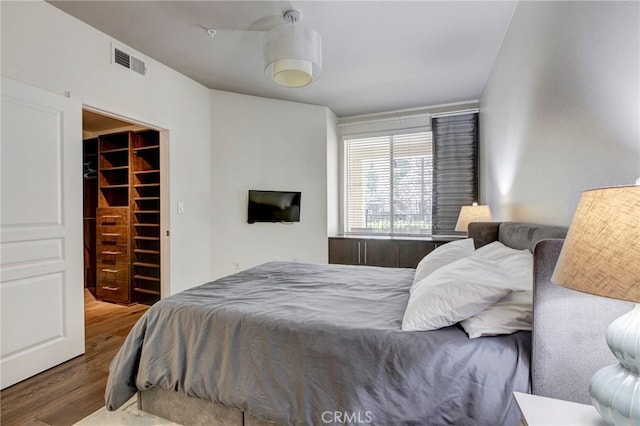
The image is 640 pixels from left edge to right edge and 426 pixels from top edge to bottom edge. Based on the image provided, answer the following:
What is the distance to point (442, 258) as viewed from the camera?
2154 mm

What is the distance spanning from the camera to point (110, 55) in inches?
113

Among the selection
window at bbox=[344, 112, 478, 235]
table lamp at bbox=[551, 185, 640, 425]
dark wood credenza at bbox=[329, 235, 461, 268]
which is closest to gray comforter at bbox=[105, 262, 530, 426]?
table lamp at bbox=[551, 185, 640, 425]

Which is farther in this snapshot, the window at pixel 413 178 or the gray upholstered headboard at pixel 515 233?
the window at pixel 413 178

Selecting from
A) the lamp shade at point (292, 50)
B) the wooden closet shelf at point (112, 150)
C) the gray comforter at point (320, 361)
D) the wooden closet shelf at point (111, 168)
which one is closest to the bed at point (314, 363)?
the gray comforter at point (320, 361)

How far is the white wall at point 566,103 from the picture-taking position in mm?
1149

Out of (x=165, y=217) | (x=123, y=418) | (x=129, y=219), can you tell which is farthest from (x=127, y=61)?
(x=123, y=418)

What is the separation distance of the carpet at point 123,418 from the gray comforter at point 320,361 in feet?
0.52

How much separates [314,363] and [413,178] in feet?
13.3

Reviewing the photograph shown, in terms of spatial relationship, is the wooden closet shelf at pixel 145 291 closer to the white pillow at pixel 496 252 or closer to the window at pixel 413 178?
the window at pixel 413 178

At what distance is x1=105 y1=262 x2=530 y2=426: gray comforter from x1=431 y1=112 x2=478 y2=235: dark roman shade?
3088mm

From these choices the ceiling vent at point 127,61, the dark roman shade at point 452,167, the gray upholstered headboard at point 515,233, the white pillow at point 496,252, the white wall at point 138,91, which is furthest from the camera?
the dark roman shade at point 452,167

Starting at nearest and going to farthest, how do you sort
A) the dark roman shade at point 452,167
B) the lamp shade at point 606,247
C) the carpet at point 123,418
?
the lamp shade at point 606,247, the carpet at point 123,418, the dark roman shade at point 452,167

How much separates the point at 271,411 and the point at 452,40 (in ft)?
10.6

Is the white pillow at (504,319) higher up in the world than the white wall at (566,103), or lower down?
lower down
